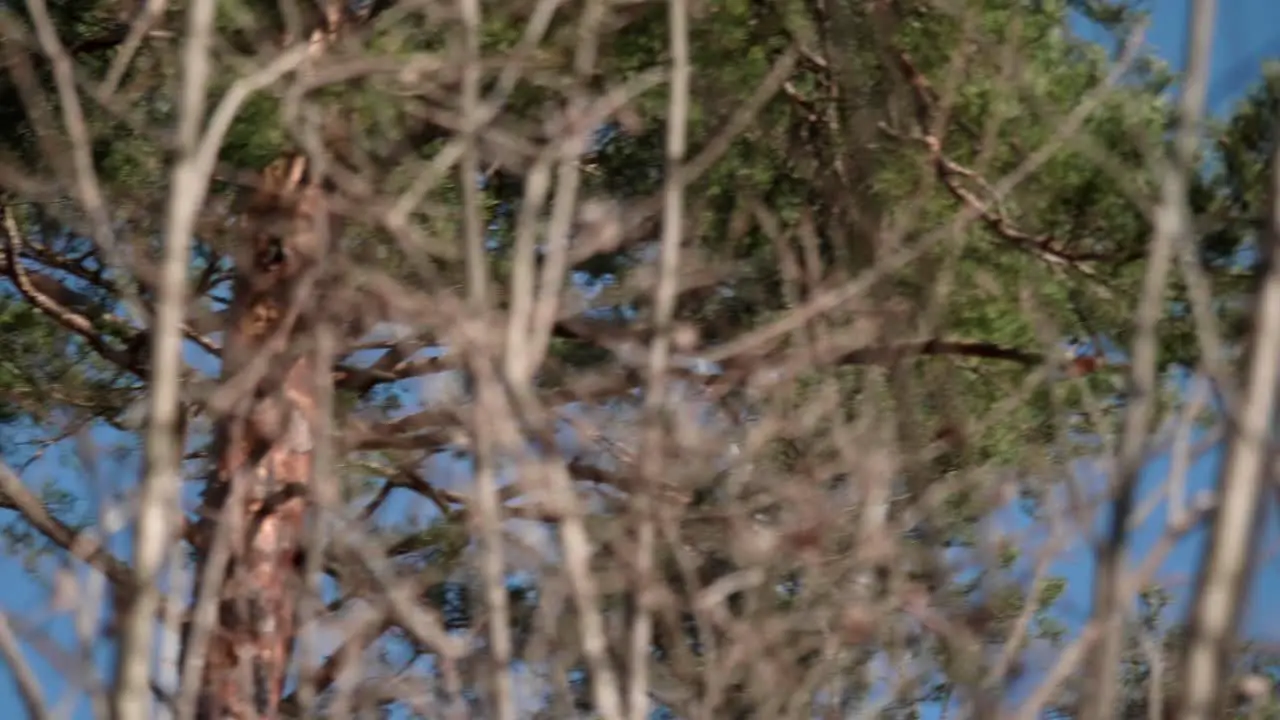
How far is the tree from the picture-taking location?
2.14 metres

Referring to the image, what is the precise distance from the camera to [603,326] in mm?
3049

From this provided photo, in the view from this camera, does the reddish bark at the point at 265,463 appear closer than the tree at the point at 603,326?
No

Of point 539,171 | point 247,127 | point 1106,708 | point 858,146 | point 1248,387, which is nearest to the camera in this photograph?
point 1248,387

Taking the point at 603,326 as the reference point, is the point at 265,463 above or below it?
below

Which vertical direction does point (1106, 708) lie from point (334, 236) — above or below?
below

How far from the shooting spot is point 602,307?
309cm

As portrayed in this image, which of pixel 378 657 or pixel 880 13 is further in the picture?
pixel 880 13

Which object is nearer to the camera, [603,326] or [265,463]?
[603,326]

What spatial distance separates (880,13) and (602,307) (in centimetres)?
173

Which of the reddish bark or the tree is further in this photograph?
the reddish bark

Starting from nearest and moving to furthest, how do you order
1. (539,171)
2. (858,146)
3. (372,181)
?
1. (539,171)
2. (372,181)
3. (858,146)

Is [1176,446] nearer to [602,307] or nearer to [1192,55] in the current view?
[1192,55]

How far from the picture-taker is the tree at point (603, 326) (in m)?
2.14

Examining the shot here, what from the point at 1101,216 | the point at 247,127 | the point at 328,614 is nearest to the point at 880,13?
the point at 1101,216
